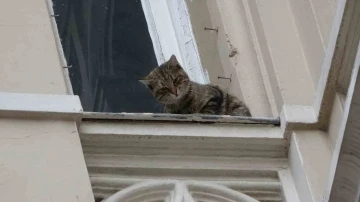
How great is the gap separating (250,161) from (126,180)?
1.66 feet

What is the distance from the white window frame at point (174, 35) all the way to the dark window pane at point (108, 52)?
0.05 meters

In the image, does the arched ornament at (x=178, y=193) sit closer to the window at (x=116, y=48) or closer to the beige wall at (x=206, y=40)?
the window at (x=116, y=48)

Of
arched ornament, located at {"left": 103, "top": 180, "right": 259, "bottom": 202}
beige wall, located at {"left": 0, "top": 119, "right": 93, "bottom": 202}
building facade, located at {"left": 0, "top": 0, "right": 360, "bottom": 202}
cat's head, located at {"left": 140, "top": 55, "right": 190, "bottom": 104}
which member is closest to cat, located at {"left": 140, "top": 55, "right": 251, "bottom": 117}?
cat's head, located at {"left": 140, "top": 55, "right": 190, "bottom": 104}

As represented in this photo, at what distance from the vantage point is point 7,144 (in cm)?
462

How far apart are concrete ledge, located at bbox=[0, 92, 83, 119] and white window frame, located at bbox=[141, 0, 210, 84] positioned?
1.72 m

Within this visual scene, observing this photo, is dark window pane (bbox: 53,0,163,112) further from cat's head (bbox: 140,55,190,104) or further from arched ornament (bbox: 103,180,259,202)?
arched ornament (bbox: 103,180,259,202)

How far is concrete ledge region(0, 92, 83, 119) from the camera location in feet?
15.7

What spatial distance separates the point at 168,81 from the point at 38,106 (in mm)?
1695

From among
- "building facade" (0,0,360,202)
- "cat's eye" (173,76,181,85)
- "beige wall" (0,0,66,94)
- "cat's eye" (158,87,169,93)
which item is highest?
"beige wall" (0,0,66,94)

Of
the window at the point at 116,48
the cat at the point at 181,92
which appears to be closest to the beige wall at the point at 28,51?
the window at the point at 116,48

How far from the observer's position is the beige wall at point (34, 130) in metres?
4.45

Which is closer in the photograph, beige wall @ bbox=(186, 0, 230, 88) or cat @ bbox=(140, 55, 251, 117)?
cat @ bbox=(140, 55, 251, 117)

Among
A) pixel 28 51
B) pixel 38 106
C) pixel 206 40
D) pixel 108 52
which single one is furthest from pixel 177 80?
pixel 38 106

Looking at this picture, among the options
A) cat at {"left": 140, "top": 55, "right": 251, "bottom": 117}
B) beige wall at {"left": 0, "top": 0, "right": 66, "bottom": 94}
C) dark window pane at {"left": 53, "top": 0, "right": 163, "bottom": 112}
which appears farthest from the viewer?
cat at {"left": 140, "top": 55, "right": 251, "bottom": 117}
